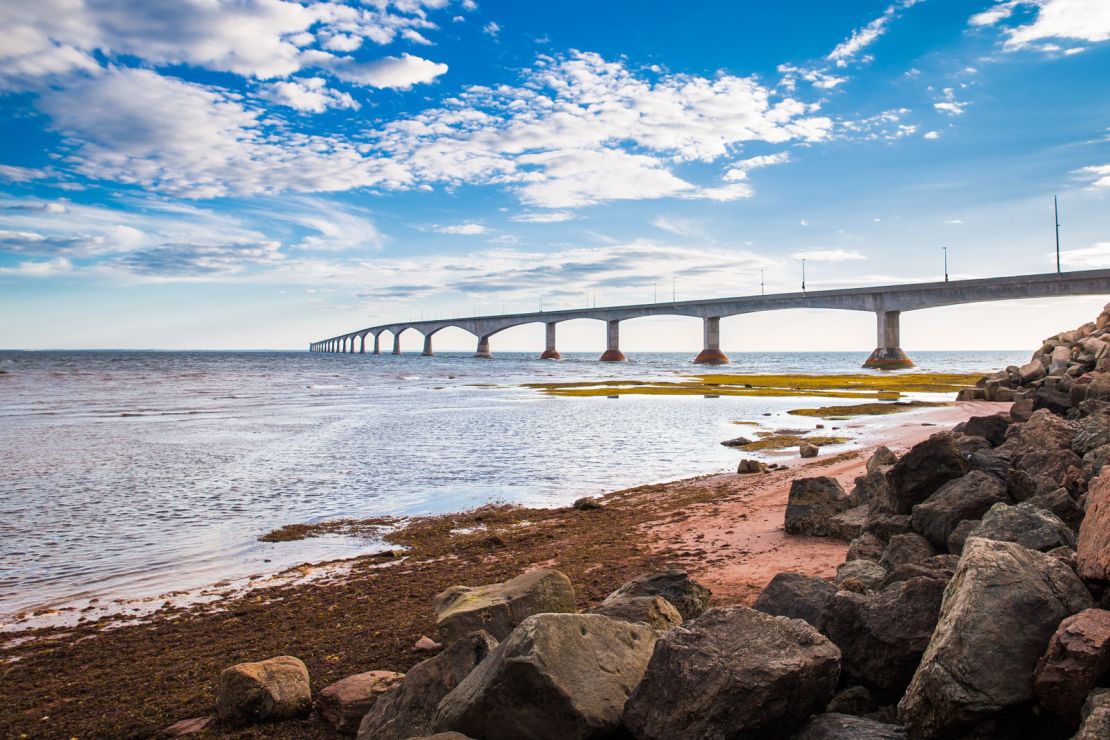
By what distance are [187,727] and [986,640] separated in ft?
16.3

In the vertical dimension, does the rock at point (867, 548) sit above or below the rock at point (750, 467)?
above

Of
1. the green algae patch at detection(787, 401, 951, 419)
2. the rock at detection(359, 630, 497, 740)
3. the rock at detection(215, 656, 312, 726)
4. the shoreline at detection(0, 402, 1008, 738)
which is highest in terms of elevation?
the rock at detection(359, 630, 497, 740)

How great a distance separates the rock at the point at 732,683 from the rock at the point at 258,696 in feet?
8.39

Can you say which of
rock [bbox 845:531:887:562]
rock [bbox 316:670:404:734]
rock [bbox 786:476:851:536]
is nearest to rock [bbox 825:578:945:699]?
rock [bbox 845:531:887:562]

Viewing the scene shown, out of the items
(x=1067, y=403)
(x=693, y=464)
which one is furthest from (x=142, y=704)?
(x=1067, y=403)

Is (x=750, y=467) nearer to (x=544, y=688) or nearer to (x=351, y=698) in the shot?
(x=351, y=698)

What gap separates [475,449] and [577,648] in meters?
16.0

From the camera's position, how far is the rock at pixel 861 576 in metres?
5.41

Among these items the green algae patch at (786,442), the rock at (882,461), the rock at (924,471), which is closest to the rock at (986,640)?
the rock at (924,471)

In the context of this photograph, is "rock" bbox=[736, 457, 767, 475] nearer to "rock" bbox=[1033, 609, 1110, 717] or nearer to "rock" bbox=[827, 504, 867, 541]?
"rock" bbox=[827, 504, 867, 541]

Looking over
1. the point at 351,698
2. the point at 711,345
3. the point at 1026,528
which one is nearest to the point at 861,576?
the point at 1026,528

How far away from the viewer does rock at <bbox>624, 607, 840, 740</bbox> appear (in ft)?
12.0

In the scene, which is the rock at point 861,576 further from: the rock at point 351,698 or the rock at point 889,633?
the rock at point 351,698

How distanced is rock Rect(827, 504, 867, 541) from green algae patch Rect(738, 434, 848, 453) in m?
9.64
